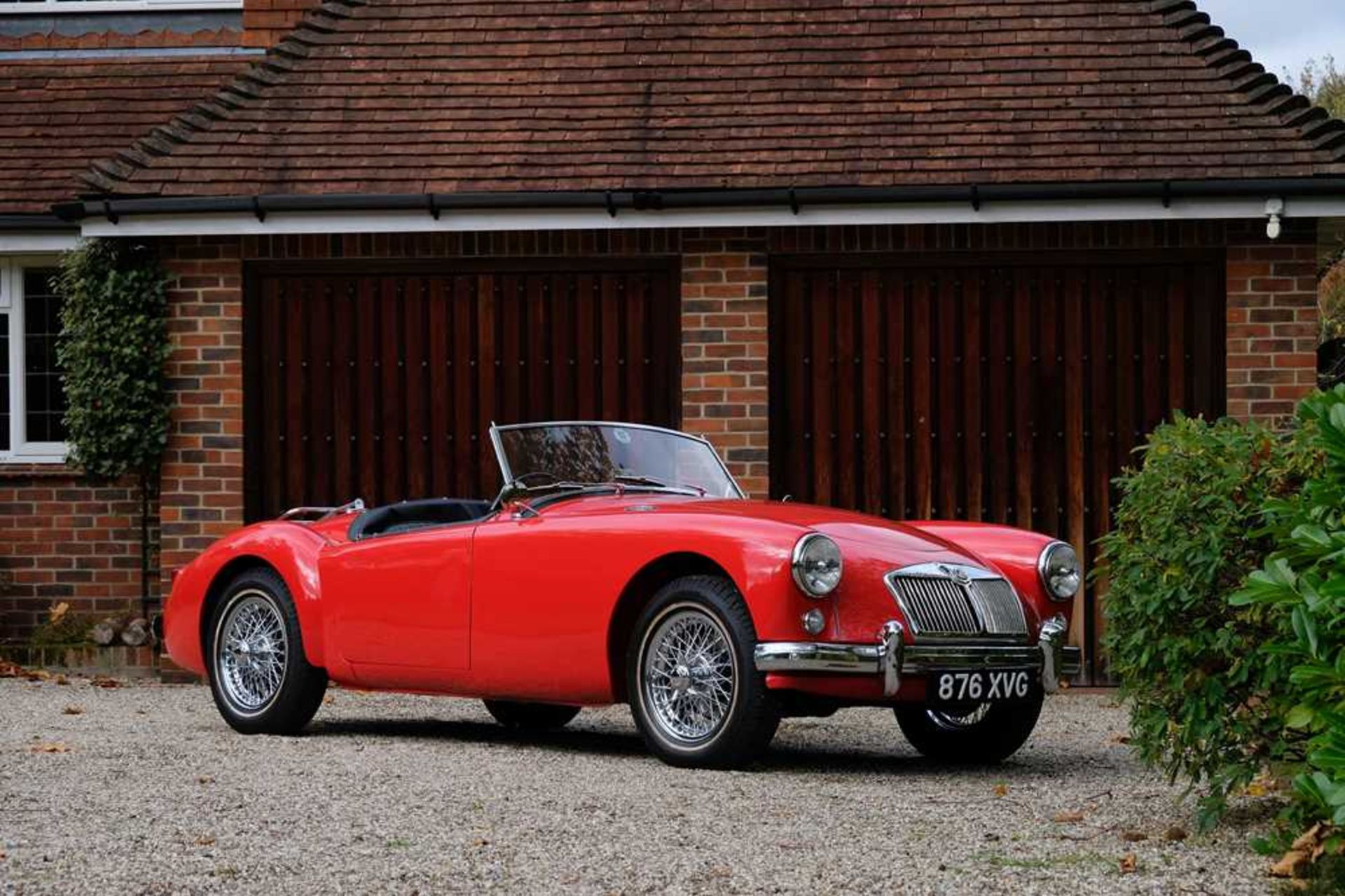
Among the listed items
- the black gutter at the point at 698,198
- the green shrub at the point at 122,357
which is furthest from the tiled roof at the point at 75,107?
the black gutter at the point at 698,198

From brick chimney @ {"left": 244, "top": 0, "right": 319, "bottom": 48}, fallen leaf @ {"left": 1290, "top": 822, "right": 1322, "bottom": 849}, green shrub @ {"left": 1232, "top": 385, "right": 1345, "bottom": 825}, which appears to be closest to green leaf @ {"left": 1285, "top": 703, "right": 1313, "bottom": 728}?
green shrub @ {"left": 1232, "top": 385, "right": 1345, "bottom": 825}

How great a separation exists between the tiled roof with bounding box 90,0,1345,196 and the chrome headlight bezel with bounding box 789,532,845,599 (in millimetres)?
5532

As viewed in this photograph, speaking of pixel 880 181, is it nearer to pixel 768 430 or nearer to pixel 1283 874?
pixel 768 430

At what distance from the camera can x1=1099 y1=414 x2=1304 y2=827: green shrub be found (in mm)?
6512

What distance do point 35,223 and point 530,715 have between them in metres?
6.21

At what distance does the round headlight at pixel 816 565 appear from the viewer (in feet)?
25.7

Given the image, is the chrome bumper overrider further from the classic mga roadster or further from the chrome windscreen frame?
the chrome windscreen frame

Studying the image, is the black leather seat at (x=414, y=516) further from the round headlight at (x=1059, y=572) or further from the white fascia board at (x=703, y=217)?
the white fascia board at (x=703, y=217)

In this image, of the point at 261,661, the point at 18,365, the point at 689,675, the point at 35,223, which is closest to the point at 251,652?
the point at 261,661

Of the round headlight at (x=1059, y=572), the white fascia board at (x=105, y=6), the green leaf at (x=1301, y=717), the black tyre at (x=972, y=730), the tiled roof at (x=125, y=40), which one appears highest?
the white fascia board at (x=105, y=6)

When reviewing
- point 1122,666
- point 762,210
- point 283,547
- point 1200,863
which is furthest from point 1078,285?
point 1200,863

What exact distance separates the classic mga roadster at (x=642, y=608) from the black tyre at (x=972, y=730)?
0.04 feet

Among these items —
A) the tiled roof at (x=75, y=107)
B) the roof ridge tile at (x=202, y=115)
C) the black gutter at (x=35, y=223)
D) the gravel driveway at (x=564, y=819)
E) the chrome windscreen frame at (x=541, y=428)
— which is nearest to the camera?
the gravel driveway at (x=564, y=819)

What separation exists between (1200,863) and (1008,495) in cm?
728
